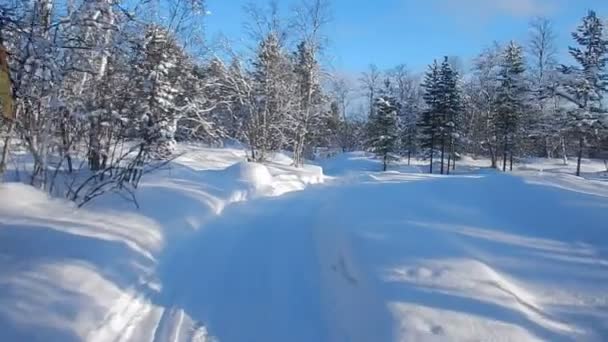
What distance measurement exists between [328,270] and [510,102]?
37706mm

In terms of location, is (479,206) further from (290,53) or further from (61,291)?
(290,53)

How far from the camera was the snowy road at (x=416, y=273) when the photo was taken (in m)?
4.17

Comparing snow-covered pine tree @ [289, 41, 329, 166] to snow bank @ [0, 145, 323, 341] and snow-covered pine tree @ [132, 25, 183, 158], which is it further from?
snow bank @ [0, 145, 323, 341]

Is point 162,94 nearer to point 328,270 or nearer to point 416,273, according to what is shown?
point 328,270

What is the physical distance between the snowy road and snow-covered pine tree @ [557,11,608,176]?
32.3 m

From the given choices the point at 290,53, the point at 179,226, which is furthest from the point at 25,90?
the point at 290,53

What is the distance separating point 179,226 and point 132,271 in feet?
7.97

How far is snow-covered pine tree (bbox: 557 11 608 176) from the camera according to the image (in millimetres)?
34938

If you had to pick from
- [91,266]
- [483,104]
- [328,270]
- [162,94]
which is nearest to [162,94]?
[162,94]

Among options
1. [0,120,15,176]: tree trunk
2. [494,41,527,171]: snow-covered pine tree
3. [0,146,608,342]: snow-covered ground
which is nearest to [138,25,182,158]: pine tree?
[0,120,15,176]: tree trunk

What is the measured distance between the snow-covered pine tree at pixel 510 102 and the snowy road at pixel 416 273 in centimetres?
3410

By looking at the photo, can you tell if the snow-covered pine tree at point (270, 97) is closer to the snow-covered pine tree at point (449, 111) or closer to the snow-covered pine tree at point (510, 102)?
the snow-covered pine tree at point (449, 111)

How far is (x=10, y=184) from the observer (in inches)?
301

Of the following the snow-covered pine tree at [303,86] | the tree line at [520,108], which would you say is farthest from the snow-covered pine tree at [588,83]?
the snow-covered pine tree at [303,86]
